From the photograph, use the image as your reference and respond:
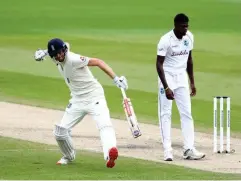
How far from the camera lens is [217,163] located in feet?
45.3

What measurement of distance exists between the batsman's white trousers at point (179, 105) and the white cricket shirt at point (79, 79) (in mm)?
1600

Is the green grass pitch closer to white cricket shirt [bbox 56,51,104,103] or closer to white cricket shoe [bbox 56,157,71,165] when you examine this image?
white cricket shoe [bbox 56,157,71,165]

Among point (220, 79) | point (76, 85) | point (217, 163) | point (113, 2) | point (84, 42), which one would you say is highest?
point (113, 2)

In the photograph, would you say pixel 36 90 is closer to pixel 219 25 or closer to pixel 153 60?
pixel 153 60

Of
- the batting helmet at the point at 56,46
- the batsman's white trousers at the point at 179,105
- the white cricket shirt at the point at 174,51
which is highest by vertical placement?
the white cricket shirt at the point at 174,51

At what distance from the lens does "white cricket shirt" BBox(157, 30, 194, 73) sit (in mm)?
13969

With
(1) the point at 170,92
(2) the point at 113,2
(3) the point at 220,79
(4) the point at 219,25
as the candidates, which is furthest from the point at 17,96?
(2) the point at 113,2

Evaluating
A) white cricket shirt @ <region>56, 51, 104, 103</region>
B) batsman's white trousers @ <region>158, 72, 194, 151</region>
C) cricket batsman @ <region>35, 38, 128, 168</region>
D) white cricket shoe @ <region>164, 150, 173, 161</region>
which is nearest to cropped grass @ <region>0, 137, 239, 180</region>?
cricket batsman @ <region>35, 38, 128, 168</region>

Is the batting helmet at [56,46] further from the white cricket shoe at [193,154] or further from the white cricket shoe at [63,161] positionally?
the white cricket shoe at [193,154]

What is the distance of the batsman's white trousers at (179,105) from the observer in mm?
14086

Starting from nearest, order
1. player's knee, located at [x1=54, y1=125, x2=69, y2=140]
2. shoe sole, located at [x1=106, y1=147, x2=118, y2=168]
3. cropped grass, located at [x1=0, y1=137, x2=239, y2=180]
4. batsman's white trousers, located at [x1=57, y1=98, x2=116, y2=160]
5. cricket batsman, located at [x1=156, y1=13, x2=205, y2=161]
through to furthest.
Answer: cropped grass, located at [x1=0, y1=137, x2=239, y2=180] < shoe sole, located at [x1=106, y1=147, x2=118, y2=168] < batsman's white trousers, located at [x1=57, y1=98, x2=116, y2=160] < player's knee, located at [x1=54, y1=125, x2=69, y2=140] < cricket batsman, located at [x1=156, y1=13, x2=205, y2=161]

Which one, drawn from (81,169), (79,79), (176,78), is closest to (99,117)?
(79,79)

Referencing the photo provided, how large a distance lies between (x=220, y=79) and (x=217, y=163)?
8.42 metres

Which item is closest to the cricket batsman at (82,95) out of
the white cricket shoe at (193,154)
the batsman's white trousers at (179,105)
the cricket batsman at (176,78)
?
the cricket batsman at (176,78)
